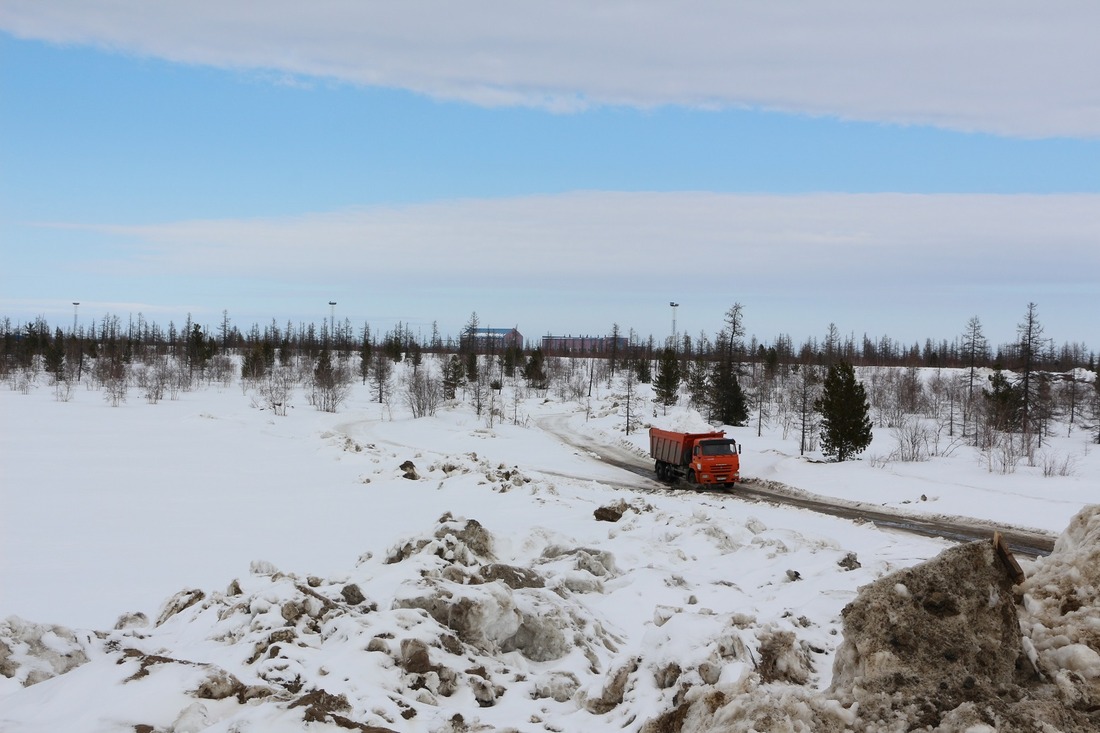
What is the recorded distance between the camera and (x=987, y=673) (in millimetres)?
4910

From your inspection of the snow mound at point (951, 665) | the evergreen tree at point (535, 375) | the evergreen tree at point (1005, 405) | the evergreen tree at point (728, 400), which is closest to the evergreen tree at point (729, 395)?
the evergreen tree at point (728, 400)

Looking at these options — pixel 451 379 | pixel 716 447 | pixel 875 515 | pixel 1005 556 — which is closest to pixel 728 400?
pixel 716 447

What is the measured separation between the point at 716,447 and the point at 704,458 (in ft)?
2.52

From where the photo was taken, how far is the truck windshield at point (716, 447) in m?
29.9

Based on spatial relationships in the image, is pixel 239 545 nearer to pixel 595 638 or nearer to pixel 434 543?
pixel 434 543

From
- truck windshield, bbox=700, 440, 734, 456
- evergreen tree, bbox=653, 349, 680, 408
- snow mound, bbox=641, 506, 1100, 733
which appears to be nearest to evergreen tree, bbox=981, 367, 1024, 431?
truck windshield, bbox=700, 440, 734, 456

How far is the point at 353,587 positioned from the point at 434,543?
281cm

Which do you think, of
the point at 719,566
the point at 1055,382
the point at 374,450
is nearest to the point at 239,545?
the point at 719,566

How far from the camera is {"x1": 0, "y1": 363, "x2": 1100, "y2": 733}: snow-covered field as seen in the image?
6004 millimetres

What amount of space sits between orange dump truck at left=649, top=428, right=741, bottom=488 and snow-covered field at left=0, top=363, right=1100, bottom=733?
7.02 ft

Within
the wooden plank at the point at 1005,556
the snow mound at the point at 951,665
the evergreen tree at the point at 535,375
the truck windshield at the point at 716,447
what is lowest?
the evergreen tree at the point at 535,375

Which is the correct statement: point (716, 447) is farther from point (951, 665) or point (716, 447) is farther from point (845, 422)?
point (951, 665)

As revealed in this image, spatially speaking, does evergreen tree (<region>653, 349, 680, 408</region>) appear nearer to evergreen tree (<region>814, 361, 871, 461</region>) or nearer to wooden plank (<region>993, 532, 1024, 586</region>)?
evergreen tree (<region>814, 361, 871, 461</region>)

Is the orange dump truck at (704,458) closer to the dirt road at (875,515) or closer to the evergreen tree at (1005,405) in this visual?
the dirt road at (875,515)
